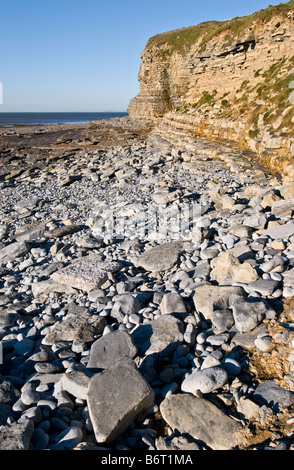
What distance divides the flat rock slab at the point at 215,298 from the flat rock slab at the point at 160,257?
1.23m

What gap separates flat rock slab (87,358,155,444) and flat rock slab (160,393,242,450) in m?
0.19

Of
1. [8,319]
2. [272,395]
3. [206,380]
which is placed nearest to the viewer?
[272,395]

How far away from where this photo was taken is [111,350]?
→ 10.1 feet

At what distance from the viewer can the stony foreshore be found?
7.58 ft

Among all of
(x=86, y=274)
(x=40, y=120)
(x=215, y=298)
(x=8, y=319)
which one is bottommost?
(x=8, y=319)

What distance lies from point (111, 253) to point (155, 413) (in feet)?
11.4

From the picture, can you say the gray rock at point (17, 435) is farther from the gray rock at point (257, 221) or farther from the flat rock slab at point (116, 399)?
the gray rock at point (257, 221)

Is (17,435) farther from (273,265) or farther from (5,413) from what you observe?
(273,265)

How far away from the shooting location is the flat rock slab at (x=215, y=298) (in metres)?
3.49

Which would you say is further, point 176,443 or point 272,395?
point 272,395

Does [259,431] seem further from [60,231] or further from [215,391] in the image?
[60,231]

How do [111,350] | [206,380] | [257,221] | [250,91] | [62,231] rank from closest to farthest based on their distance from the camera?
1. [206,380]
2. [111,350]
3. [257,221]
4. [62,231]
5. [250,91]

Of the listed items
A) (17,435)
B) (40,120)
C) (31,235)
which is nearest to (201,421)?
(17,435)

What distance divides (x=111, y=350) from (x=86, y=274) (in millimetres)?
1925
